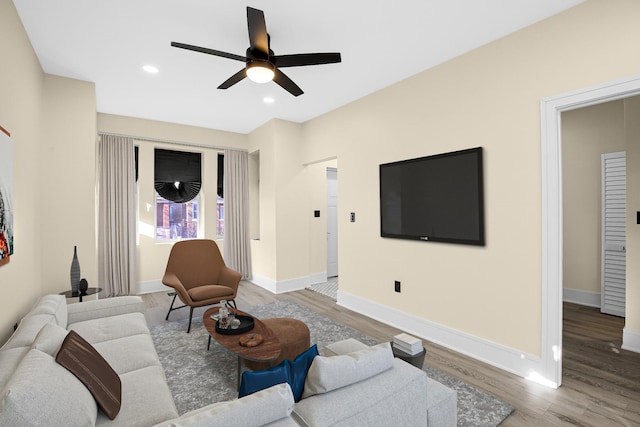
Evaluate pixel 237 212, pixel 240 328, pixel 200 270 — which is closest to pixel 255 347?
pixel 240 328

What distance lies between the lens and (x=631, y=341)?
9.85ft

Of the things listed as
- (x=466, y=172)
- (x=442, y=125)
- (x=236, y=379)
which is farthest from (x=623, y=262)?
(x=236, y=379)

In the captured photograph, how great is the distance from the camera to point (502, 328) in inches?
110

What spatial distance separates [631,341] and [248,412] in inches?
151

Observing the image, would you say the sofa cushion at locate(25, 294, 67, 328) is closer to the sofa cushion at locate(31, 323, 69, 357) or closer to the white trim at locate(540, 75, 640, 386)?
the sofa cushion at locate(31, 323, 69, 357)

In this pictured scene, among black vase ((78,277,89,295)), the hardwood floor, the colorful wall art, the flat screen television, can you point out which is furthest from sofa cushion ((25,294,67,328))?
the flat screen television

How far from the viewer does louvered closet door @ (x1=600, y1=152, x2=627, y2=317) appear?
402 cm

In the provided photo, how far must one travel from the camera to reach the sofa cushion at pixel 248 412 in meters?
0.99

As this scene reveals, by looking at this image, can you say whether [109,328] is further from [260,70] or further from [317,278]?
[317,278]

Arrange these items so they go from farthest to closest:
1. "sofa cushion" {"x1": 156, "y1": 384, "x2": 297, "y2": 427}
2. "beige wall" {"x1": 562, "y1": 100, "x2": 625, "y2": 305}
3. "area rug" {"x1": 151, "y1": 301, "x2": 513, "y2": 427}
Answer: "beige wall" {"x1": 562, "y1": 100, "x2": 625, "y2": 305}
"area rug" {"x1": 151, "y1": 301, "x2": 513, "y2": 427}
"sofa cushion" {"x1": 156, "y1": 384, "x2": 297, "y2": 427}

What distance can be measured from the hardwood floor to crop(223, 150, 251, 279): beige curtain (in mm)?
2116

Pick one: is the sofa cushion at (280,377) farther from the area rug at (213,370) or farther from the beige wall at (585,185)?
the beige wall at (585,185)

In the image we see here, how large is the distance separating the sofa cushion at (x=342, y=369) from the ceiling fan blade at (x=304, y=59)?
2140 mm

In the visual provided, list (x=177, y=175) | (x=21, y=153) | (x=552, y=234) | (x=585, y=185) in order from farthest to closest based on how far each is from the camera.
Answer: (x=177, y=175), (x=585, y=185), (x=21, y=153), (x=552, y=234)
